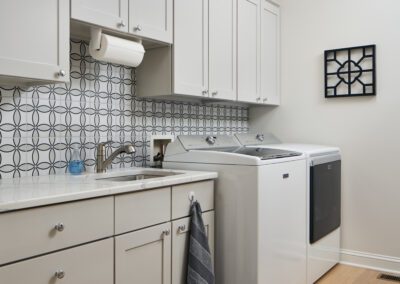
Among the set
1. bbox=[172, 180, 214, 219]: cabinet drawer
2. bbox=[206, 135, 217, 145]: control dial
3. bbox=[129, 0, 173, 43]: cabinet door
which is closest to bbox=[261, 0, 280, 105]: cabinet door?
bbox=[206, 135, 217, 145]: control dial

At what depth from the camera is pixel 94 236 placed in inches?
59.9

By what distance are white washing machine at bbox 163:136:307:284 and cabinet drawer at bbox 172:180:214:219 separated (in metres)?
0.10

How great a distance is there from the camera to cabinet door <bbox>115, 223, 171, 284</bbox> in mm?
1648

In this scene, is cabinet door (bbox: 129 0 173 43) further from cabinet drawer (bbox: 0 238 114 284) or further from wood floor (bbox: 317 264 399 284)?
wood floor (bbox: 317 264 399 284)

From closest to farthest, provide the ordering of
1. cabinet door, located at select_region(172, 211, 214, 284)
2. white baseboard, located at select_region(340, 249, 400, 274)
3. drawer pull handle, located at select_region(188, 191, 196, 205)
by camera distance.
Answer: cabinet door, located at select_region(172, 211, 214, 284)
drawer pull handle, located at select_region(188, 191, 196, 205)
white baseboard, located at select_region(340, 249, 400, 274)

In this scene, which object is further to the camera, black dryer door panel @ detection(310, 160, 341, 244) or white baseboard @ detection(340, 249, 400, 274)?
white baseboard @ detection(340, 249, 400, 274)

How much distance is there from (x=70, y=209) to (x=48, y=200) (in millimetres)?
112

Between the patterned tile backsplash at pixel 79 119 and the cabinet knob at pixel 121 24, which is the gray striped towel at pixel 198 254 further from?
the cabinet knob at pixel 121 24

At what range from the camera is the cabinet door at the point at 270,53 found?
3.28 meters

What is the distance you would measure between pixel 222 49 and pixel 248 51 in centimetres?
37

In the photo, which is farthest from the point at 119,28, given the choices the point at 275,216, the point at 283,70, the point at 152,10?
the point at 283,70

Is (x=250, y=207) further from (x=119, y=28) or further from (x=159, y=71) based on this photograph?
(x=119, y=28)

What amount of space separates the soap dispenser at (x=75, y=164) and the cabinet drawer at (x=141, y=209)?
0.52 metres

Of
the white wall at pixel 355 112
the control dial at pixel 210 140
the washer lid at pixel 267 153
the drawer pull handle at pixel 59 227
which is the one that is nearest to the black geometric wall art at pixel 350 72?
the white wall at pixel 355 112
